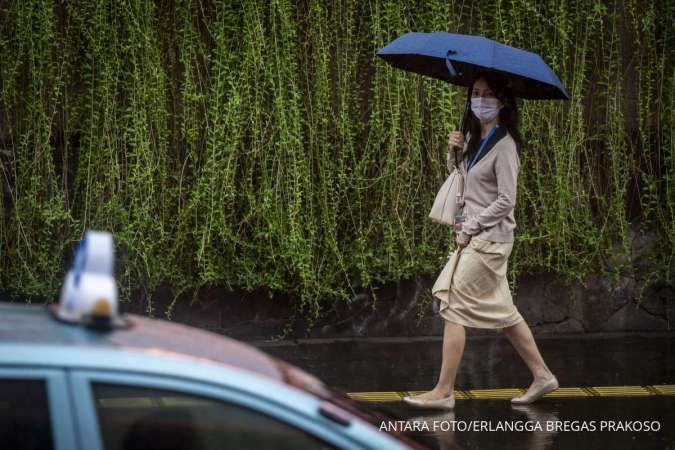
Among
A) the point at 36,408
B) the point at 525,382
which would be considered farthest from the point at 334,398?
the point at 525,382

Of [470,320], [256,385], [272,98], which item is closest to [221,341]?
[256,385]

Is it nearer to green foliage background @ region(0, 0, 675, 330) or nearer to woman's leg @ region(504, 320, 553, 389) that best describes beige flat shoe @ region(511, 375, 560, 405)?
woman's leg @ region(504, 320, 553, 389)

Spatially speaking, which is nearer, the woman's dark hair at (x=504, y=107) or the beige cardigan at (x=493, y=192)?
the beige cardigan at (x=493, y=192)

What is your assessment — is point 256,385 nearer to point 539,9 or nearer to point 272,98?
A: point 272,98

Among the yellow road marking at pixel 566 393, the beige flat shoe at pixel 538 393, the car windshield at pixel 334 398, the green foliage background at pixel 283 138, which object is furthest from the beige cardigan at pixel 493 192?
the car windshield at pixel 334 398

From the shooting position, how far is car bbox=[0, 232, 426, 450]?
251cm

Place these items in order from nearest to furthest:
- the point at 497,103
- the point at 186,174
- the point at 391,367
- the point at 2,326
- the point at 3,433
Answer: the point at 3,433 < the point at 2,326 < the point at 497,103 < the point at 391,367 < the point at 186,174

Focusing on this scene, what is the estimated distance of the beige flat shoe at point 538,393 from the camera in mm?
6613

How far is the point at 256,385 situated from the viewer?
8.62 feet

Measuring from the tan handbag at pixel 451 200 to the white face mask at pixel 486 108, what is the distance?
14.1 inches

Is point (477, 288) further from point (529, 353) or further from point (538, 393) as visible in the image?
point (538, 393)

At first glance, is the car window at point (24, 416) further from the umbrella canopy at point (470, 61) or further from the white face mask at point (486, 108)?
the white face mask at point (486, 108)

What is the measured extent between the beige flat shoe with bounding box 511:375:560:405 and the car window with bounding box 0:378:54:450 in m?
4.47

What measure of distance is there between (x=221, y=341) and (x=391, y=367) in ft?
15.0
